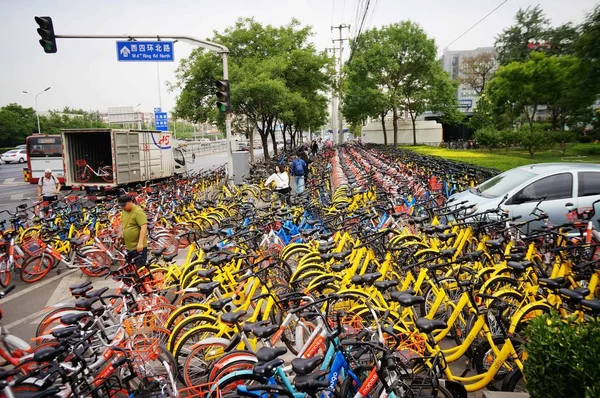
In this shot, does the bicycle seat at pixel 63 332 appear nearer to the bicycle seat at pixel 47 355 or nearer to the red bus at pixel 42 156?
the bicycle seat at pixel 47 355

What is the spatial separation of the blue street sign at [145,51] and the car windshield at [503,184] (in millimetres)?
8547

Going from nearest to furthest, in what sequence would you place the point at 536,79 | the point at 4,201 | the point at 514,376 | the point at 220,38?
the point at 514,376 → the point at 4,201 → the point at 220,38 → the point at 536,79

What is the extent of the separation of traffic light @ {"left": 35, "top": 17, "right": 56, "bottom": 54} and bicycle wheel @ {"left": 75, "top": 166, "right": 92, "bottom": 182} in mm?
5144

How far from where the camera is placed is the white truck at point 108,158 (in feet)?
45.0

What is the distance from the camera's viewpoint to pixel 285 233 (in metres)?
7.15

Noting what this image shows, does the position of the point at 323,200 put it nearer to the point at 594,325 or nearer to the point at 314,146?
the point at 594,325

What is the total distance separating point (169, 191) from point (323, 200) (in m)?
4.91

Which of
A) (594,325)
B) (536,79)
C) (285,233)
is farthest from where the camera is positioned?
(536,79)

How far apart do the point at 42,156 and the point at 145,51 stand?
10351 millimetres

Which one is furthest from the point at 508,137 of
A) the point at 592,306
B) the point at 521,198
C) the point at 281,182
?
the point at 592,306

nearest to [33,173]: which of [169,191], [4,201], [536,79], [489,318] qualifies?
[4,201]

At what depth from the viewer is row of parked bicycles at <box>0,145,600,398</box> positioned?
284 cm

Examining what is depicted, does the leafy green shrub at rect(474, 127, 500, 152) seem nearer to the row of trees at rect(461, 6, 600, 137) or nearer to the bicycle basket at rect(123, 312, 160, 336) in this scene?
the row of trees at rect(461, 6, 600, 137)

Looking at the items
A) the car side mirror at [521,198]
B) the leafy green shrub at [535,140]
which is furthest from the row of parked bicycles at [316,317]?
the leafy green shrub at [535,140]
